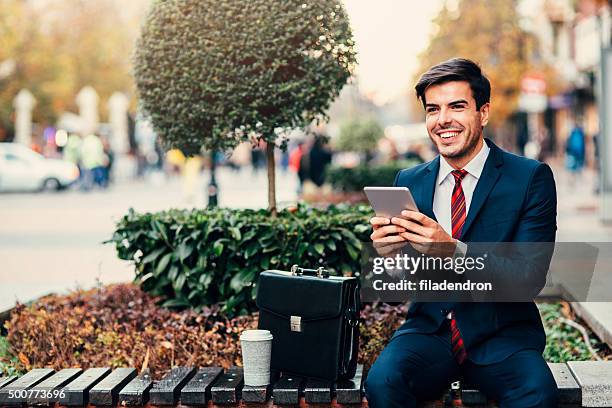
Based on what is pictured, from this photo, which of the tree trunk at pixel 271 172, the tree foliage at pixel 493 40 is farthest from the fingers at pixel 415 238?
the tree foliage at pixel 493 40

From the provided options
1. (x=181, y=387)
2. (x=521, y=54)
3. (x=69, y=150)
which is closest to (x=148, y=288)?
(x=181, y=387)

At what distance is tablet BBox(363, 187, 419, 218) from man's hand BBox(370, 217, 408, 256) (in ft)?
0.10

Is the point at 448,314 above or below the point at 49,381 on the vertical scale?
above

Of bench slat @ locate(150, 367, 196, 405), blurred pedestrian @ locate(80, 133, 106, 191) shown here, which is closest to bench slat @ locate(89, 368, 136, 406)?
bench slat @ locate(150, 367, 196, 405)

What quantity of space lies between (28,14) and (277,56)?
4818 cm

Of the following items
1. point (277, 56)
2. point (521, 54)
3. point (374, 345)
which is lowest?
point (374, 345)

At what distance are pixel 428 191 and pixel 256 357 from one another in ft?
3.30

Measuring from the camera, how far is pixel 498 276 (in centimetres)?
400

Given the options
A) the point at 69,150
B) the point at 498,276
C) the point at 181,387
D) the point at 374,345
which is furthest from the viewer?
the point at 69,150

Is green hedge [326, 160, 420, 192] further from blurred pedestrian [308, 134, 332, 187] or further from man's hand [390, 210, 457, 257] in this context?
A: man's hand [390, 210, 457, 257]

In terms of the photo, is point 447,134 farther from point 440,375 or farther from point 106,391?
point 106,391

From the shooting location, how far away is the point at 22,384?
15.3 ft

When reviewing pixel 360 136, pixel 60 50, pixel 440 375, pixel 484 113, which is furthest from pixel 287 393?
pixel 60 50

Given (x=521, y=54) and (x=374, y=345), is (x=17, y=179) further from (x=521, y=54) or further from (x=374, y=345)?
(x=374, y=345)
